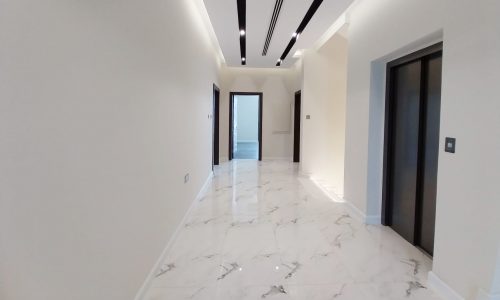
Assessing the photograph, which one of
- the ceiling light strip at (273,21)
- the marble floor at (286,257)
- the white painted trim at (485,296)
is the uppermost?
the ceiling light strip at (273,21)

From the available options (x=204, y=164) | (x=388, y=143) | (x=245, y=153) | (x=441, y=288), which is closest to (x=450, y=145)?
(x=441, y=288)

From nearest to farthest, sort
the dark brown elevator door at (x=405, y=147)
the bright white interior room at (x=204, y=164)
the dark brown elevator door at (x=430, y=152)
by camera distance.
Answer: the bright white interior room at (x=204, y=164)
the dark brown elevator door at (x=430, y=152)
the dark brown elevator door at (x=405, y=147)

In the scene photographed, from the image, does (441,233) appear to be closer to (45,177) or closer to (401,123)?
(401,123)

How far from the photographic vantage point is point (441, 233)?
2508 mm

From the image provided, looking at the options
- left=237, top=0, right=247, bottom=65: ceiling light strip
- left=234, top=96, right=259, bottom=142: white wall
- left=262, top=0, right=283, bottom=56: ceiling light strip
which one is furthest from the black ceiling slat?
left=234, top=96, right=259, bottom=142: white wall

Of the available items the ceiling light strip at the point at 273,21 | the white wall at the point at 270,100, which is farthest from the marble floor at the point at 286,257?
the white wall at the point at 270,100

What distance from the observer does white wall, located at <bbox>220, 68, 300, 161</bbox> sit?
31.3 ft

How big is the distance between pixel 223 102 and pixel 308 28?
487 centimetres

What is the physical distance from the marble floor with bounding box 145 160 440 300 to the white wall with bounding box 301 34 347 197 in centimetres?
231

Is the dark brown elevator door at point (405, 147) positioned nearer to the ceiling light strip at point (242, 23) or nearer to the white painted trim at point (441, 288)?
the white painted trim at point (441, 288)

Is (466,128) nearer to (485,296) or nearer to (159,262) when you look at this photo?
(485,296)

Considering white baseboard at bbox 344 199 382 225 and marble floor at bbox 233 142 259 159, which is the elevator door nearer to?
white baseboard at bbox 344 199 382 225

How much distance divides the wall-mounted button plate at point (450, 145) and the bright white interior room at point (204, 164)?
0.02 metres

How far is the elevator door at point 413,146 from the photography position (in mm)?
3029
